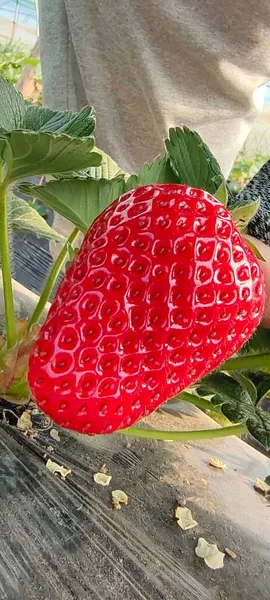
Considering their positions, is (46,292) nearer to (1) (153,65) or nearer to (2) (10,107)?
(2) (10,107)

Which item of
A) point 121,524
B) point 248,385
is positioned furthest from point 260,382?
point 121,524

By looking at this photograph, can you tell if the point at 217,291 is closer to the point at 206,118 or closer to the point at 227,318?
the point at 227,318

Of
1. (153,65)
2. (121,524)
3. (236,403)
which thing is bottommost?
(121,524)

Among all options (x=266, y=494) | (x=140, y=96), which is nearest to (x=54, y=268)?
(x=266, y=494)

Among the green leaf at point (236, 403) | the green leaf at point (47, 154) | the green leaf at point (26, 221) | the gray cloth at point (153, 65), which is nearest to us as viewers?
the green leaf at point (47, 154)

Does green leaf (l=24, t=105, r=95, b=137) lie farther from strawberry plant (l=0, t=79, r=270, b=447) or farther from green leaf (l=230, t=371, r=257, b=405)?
green leaf (l=230, t=371, r=257, b=405)

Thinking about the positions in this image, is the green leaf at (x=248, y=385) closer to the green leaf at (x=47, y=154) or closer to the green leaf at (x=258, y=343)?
the green leaf at (x=258, y=343)

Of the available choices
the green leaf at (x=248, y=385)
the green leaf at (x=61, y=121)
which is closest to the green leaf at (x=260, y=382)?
the green leaf at (x=248, y=385)
